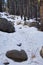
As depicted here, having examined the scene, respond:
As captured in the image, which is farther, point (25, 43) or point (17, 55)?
point (25, 43)

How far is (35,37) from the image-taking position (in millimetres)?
10680

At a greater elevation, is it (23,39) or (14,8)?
(23,39)

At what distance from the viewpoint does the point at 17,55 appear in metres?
8.35

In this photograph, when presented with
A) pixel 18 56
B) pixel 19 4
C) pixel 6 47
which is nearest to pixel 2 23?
pixel 6 47

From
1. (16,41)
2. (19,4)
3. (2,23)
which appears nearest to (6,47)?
(16,41)

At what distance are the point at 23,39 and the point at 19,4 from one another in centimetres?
2166

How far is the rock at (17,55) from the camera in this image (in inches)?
326

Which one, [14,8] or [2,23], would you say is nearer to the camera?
[2,23]

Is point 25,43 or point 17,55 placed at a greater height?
point 17,55

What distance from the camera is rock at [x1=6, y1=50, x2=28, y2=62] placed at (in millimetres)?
8273

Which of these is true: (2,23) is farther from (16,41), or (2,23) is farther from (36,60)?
(36,60)

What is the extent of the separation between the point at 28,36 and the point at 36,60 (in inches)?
102

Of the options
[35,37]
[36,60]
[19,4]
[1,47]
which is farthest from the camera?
[19,4]

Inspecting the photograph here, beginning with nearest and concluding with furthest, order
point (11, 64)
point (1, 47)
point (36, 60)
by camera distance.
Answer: point (11, 64), point (36, 60), point (1, 47)
